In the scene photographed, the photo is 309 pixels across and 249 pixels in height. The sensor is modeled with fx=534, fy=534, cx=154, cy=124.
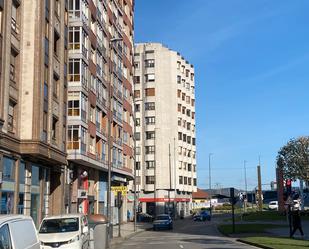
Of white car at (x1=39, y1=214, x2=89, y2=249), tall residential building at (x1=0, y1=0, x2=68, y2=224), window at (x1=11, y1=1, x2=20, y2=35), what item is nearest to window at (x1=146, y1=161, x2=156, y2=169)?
tall residential building at (x1=0, y1=0, x2=68, y2=224)

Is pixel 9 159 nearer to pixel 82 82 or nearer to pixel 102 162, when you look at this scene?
pixel 82 82

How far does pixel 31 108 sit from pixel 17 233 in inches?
861

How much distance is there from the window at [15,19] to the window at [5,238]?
868 inches

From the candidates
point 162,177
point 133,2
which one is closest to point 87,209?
point 133,2

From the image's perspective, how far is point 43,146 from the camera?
101 ft

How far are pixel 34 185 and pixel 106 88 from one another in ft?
69.1

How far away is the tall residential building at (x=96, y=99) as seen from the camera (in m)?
41.2

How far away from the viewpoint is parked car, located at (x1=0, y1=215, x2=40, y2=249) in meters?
8.44

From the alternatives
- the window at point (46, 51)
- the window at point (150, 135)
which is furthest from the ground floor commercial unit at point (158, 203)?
the window at point (46, 51)

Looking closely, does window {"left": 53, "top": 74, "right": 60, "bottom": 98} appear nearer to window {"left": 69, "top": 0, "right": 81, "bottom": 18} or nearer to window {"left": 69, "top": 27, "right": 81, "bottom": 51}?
window {"left": 69, "top": 27, "right": 81, "bottom": 51}

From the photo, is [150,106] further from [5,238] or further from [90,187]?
[5,238]

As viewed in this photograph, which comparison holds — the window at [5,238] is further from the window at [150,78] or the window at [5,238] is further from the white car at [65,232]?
the window at [150,78]

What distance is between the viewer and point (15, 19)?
96.9ft

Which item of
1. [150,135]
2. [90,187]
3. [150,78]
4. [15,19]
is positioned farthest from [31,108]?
[150,78]
